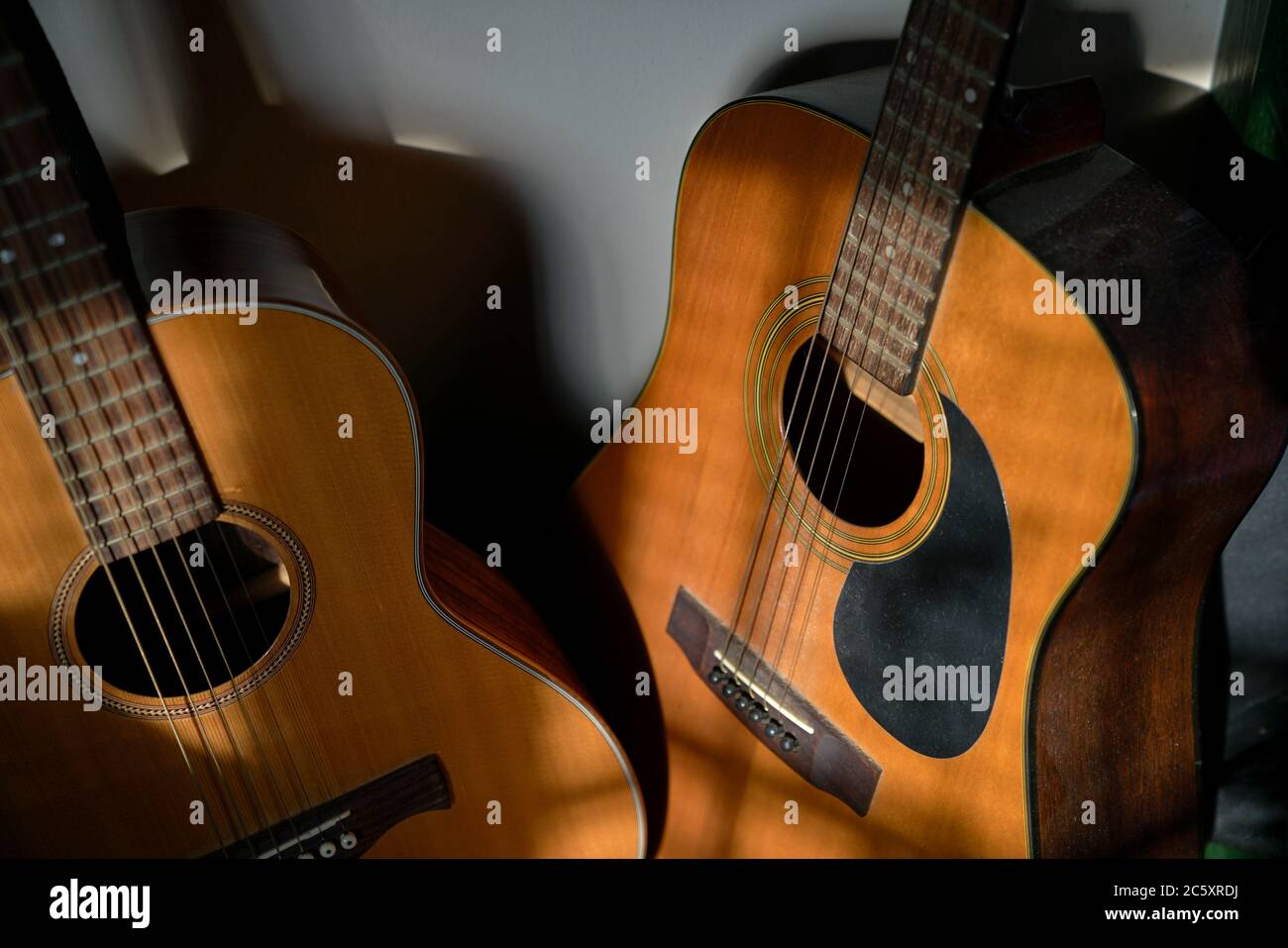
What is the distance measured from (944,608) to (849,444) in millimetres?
191

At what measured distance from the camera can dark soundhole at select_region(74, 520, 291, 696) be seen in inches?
32.8

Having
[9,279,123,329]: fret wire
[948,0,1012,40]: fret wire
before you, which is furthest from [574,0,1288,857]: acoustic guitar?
[9,279,123,329]: fret wire

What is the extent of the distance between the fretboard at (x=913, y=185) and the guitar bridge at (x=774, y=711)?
33 cm

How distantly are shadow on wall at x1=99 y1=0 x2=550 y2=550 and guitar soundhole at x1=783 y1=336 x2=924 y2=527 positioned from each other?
38 centimetres

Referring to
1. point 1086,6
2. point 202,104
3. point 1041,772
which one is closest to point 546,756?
point 1041,772

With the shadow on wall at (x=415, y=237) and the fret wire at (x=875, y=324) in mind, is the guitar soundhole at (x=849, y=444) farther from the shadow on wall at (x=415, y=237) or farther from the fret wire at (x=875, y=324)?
the shadow on wall at (x=415, y=237)

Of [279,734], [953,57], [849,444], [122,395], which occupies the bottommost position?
[279,734]

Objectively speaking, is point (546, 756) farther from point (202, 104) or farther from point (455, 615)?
point (202, 104)

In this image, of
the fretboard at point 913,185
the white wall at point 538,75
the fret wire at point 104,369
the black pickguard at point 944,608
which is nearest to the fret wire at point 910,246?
the fretboard at point 913,185

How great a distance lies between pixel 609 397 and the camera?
4.06ft

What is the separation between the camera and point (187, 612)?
0.88 metres

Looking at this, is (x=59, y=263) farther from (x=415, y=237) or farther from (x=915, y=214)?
(x=915, y=214)

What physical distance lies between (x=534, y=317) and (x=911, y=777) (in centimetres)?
64

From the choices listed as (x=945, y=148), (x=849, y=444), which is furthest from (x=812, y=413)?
(x=945, y=148)
